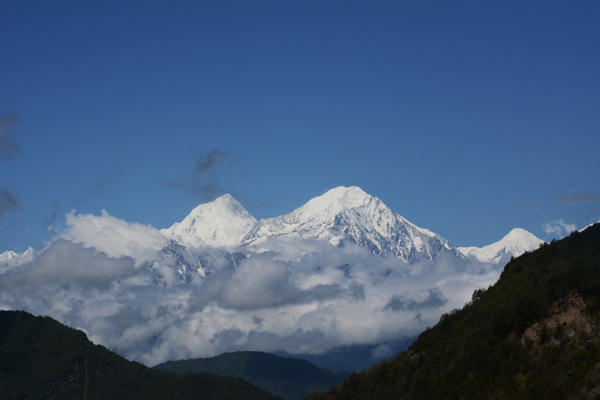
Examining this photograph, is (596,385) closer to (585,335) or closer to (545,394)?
(545,394)

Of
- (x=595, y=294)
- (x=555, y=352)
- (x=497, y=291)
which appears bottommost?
(x=555, y=352)

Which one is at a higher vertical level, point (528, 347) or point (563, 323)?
point (563, 323)

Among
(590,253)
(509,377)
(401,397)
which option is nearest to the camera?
(509,377)

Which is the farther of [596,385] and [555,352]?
[555,352]

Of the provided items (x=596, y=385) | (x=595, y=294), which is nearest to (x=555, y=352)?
(x=595, y=294)

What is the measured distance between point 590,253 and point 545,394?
9532 centimetres

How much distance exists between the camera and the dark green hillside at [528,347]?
367 ft

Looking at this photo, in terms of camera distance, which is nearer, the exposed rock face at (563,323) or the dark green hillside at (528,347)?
the dark green hillside at (528,347)

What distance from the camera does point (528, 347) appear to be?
13400cm

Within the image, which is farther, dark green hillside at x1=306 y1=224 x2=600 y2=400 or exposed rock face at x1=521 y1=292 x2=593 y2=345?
exposed rock face at x1=521 y1=292 x2=593 y2=345

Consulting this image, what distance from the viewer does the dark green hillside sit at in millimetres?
111875

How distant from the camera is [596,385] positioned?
320ft

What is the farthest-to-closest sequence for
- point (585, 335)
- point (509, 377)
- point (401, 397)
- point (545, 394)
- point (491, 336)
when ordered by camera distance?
point (401, 397) < point (491, 336) < point (509, 377) < point (585, 335) < point (545, 394)

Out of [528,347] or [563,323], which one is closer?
[563,323]
